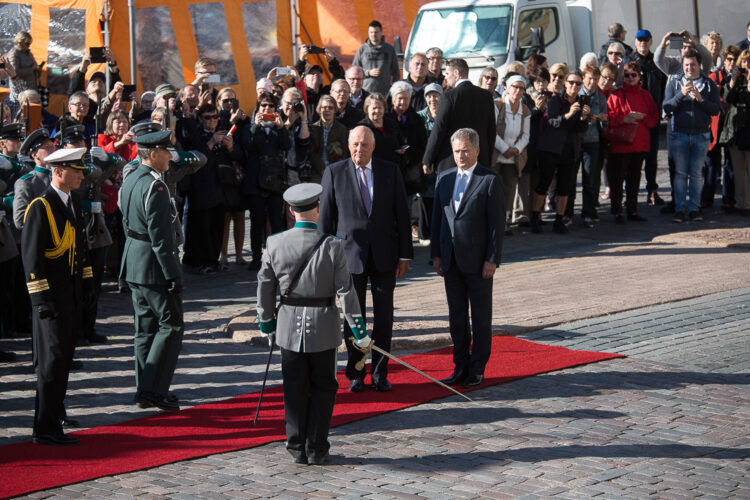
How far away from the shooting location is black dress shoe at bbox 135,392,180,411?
27.7 feet

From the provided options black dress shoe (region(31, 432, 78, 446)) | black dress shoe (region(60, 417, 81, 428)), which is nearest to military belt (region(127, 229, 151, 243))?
black dress shoe (region(60, 417, 81, 428))

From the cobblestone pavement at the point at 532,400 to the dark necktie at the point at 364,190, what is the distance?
1.57 m

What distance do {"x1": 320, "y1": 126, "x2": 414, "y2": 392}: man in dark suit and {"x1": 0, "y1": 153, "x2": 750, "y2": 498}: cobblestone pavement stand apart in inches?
30.5

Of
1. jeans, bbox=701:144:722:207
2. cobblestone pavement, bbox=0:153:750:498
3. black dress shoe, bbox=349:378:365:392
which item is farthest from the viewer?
jeans, bbox=701:144:722:207

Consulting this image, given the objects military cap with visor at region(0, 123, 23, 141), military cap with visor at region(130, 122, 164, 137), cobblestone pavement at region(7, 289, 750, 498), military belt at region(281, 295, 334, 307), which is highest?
military cap with visor at region(0, 123, 23, 141)

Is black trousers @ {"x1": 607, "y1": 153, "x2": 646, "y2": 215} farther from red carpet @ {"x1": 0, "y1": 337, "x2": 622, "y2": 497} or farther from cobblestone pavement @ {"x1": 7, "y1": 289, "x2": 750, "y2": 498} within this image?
red carpet @ {"x1": 0, "y1": 337, "x2": 622, "y2": 497}

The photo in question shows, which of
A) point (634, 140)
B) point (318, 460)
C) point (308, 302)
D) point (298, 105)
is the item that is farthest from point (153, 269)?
point (634, 140)

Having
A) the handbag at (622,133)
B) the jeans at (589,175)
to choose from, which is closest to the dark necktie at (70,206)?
the jeans at (589,175)

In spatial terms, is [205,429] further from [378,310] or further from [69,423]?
[378,310]

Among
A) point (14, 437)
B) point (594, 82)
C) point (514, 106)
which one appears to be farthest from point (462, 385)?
point (594, 82)

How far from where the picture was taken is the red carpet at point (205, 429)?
279 inches

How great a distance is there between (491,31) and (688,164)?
5399 millimetres

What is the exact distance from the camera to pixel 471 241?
891 centimetres

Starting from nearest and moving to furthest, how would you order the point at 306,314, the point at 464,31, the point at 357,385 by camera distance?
1. the point at 306,314
2. the point at 357,385
3. the point at 464,31
